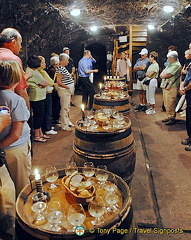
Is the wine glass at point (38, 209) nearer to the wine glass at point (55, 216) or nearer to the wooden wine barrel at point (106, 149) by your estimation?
the wine glass at point (55, 216)

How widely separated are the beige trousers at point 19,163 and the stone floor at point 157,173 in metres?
1.34

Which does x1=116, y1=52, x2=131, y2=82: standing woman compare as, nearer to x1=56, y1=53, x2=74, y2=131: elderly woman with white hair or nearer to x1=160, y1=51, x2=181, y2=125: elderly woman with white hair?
x1=160, y1=51, x2=181, y2=125: elderly woman with white hair

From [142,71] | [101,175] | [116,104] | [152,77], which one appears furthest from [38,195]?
[142,71]

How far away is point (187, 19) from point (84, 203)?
27.6 ft

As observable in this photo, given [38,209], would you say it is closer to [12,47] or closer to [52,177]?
[52,177]

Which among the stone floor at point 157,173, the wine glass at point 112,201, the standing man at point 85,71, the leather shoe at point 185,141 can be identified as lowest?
the stone floor at point 157,173

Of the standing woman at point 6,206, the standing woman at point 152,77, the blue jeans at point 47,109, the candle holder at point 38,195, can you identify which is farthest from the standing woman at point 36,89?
the standing woman at point 152,77

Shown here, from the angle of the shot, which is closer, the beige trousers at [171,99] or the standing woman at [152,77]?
the beige trousers at [171,99]

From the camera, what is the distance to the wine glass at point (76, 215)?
55.5 inches

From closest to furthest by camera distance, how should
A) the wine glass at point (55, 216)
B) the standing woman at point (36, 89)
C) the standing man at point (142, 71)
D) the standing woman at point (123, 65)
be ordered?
the wine glass at point (55, 216), the standing woman at point (36, 89), the standing man at point (142, 71), the standing woman at point (123, 65)

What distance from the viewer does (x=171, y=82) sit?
18.8ft

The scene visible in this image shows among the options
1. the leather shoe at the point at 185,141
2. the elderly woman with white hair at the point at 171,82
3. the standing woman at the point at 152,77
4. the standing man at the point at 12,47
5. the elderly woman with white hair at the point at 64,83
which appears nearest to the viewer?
the standing man at the point at 12,47

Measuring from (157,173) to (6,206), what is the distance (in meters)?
2.44

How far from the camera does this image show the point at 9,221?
1956mm
